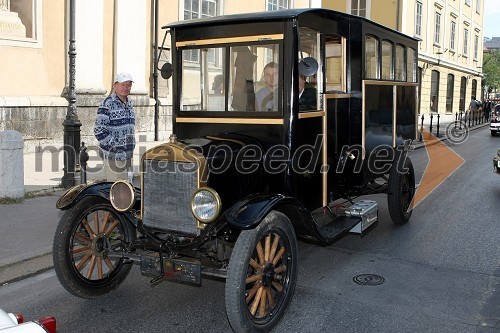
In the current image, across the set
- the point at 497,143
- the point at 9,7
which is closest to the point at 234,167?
the point at 9,7

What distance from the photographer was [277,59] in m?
4.75

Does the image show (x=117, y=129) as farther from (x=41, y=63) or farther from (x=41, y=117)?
(x=41, y=63)

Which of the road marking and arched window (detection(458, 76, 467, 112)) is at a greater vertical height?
arched window (detection(458, 76, 467, 112))

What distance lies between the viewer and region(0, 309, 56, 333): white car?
2277 mm

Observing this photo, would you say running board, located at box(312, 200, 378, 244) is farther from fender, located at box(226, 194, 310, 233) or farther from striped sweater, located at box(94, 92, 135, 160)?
striped sweater, located at box(94, 92, 135, 160)

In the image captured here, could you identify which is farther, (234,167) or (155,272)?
(234,167)

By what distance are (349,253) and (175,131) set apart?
2.42 m

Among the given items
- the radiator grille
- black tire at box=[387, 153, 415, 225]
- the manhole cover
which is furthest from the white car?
black tire at box=[387, 153, 415, 225]

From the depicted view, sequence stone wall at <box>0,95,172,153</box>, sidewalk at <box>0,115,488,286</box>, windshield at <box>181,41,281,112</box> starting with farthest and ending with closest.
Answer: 1. stone wall at <box>0,95,172,153</box>
2. sidewalk at <box>0,115,488,286</box>
3. windshield at <box>181,41,281,112</box>

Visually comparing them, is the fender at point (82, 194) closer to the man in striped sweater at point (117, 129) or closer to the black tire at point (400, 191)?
the man in striped sweater at point (117, 129)

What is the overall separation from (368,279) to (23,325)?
3.63 meters

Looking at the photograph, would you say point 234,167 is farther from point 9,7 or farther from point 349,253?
point 9,7

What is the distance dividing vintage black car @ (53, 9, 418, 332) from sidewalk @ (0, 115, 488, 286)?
0.79m

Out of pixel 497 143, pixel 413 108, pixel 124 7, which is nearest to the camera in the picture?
pixel 413 108
